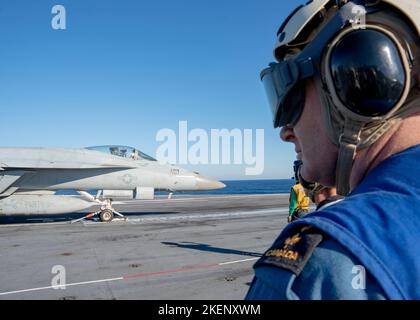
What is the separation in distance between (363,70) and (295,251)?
2.31 ft

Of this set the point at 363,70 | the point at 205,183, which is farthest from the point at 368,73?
the point at 205,183

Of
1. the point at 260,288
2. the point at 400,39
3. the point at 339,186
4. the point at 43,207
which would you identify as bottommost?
the point at 43,207

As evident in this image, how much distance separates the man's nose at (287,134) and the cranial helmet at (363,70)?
32 cm

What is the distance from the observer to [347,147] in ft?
3.95

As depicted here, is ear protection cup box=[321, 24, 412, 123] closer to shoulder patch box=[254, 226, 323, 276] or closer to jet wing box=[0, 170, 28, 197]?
shoulder patch box=[254, 226, 323, 276]

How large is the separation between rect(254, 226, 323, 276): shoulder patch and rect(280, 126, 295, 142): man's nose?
2.59ft

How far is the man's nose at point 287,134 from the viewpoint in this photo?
160cm

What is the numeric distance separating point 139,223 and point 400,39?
53.6 feet

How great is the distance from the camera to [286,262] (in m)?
0.81

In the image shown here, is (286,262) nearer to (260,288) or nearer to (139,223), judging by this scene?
(260,288)
